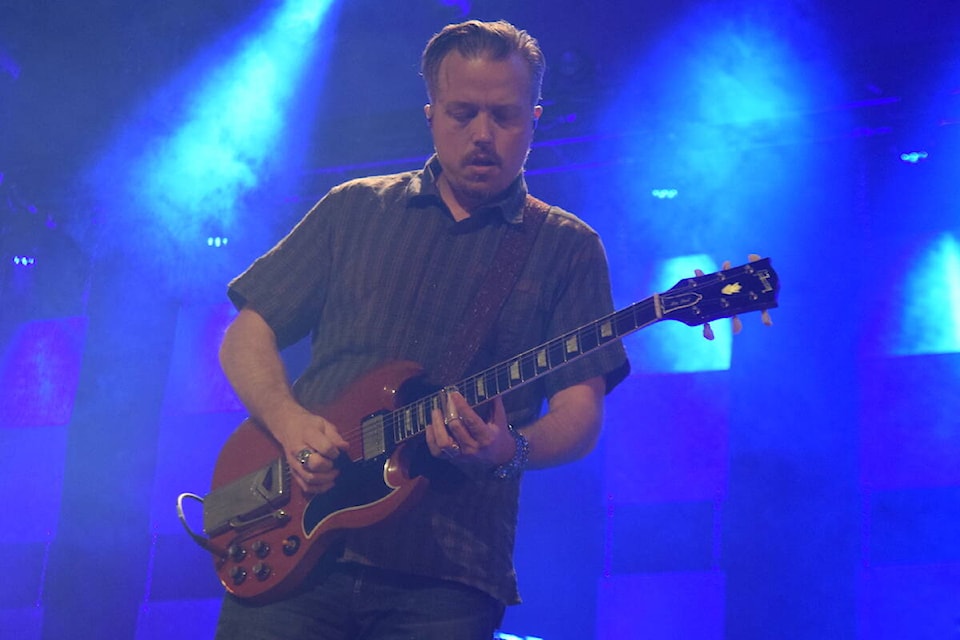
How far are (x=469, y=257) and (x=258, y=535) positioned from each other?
3.45ft

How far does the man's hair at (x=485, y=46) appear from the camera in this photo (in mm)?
2928

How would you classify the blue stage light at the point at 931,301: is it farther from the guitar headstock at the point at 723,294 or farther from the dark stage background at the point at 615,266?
the guitar headstock at the point at 723,294

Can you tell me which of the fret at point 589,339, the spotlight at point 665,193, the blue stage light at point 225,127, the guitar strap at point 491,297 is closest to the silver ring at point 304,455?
the guitar strap at point 491,297

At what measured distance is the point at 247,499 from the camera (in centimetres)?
275

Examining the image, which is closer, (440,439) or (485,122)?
(440,439)

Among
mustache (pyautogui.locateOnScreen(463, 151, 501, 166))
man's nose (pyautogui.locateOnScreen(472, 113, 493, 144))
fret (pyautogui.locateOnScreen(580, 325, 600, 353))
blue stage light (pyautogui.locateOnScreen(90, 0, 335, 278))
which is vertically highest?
blue stage light (pyautogui.locateOnScreen(90, 0, 335, 278))

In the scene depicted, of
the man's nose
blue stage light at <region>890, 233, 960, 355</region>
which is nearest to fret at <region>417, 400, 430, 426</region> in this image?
the man's nose

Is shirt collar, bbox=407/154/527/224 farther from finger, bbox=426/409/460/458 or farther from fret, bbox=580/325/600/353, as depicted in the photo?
finger, bbox=426/409/460/458

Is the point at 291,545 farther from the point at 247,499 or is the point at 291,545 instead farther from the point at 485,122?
the point at 485,122

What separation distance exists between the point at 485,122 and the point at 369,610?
4.89 feet

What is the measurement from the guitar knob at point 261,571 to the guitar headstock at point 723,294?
129 cm

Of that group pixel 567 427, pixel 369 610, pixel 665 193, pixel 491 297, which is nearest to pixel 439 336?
pixel 491 297

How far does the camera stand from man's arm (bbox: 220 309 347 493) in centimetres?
252

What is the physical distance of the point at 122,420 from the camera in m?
8.50
